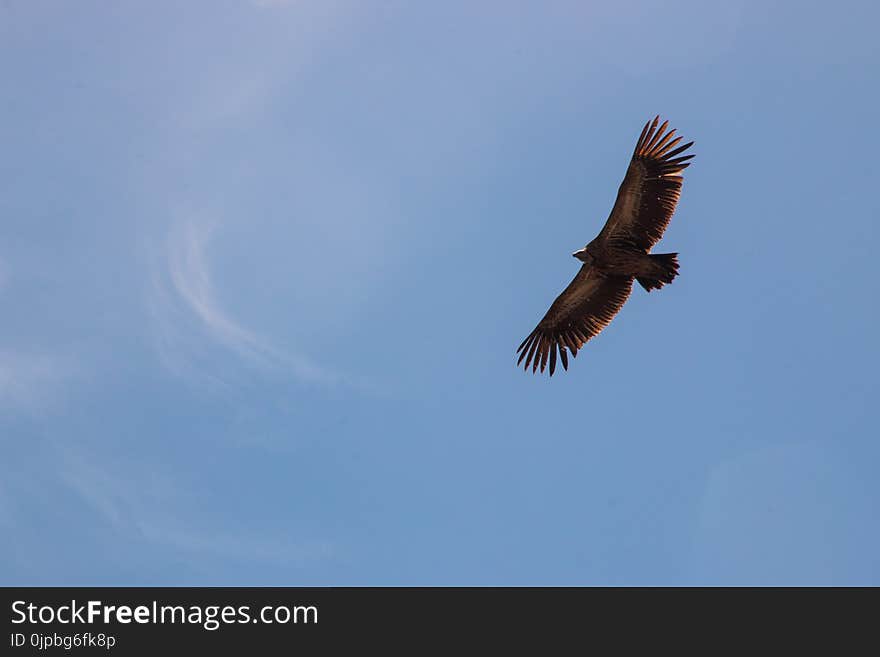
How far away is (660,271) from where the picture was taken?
977 inches

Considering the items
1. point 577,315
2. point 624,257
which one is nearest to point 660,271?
point 624,257

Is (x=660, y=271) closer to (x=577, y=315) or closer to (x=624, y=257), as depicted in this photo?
(x=624, y=257)

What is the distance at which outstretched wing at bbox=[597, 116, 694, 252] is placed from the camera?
24141 mm

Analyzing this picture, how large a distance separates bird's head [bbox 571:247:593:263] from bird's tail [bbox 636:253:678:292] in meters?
1.74

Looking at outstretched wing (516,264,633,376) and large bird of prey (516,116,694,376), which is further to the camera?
outstretched wing (516,264,633,376)

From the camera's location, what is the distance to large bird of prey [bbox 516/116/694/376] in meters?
24.2

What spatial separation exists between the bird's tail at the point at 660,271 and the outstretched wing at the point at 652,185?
0.56 m

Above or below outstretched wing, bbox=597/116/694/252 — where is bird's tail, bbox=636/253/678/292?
below

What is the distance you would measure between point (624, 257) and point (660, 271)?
1191 mm

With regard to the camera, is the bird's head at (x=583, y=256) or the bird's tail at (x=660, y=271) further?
the bird's head at (x=583, y=256)

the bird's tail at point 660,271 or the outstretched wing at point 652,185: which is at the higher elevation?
Result: the outstretched wing at point 652,185

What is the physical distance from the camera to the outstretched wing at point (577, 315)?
27109mm
